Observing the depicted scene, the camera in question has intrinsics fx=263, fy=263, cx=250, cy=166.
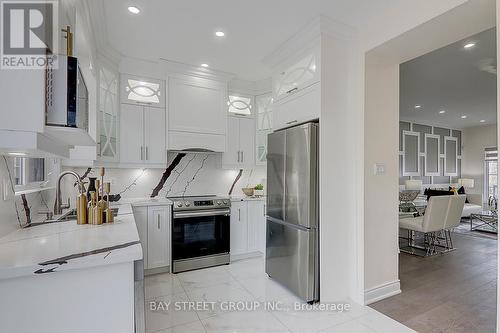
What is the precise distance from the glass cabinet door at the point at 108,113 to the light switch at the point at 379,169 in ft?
9.28

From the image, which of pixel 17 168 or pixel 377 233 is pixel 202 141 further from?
pixel 377 233

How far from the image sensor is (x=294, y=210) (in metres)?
2.64

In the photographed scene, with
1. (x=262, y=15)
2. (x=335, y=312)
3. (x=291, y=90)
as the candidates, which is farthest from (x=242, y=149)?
(x=335, y=312)

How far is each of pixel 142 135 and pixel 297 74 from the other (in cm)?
202

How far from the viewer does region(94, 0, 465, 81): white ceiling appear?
2139mm

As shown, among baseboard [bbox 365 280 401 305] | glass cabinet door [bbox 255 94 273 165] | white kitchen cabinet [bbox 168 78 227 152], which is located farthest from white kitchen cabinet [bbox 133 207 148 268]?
baseboard [bbox 365 280 401 305]

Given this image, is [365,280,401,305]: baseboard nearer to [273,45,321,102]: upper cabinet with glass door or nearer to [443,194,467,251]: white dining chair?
[443,194,467,251]: white dining chair

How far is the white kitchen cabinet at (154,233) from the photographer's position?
309 centimetres

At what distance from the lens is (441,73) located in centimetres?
382

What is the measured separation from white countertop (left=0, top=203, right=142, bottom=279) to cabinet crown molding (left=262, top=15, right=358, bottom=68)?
2.28 metres

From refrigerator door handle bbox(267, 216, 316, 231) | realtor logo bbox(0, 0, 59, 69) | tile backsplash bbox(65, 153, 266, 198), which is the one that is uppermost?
realtor logo bbox(0, 0, 59, 69)

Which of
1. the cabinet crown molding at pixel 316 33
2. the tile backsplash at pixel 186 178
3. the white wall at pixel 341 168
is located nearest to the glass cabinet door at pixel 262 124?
the tile backsplash at pixel 186 178

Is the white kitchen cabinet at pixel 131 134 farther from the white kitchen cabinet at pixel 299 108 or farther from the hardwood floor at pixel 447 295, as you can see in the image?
the hardwood floor at pixel 447 295

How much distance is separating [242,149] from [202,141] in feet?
2.23
